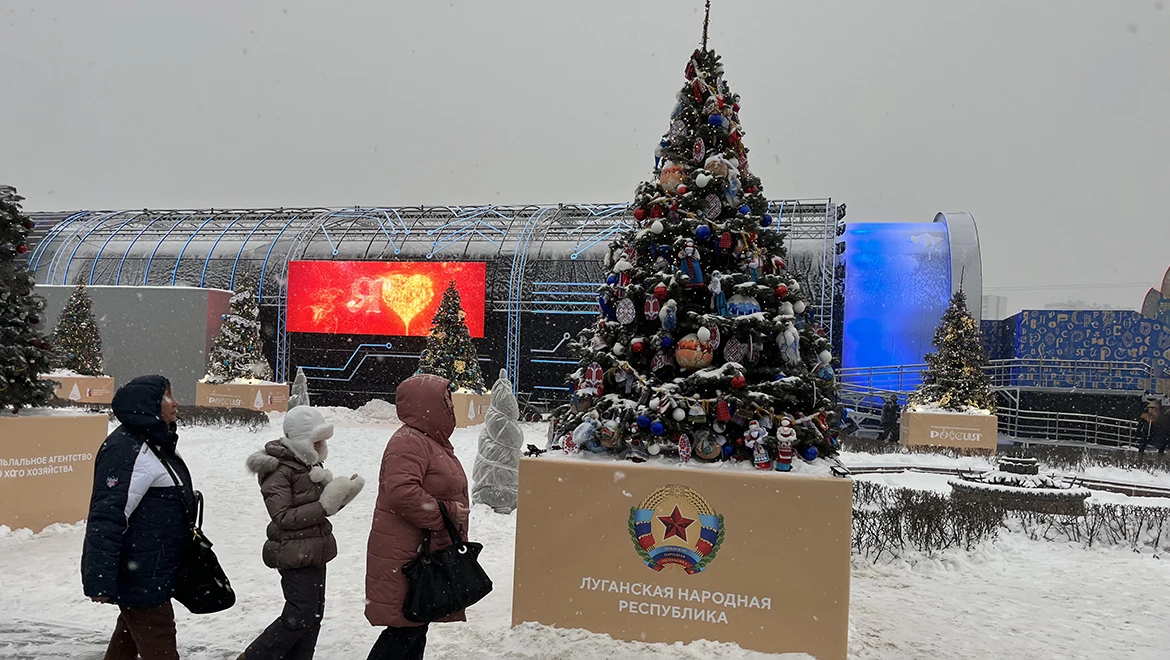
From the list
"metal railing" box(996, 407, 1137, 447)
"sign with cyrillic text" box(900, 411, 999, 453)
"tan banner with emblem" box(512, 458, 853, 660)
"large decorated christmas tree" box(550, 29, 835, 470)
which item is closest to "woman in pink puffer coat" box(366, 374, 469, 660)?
"tan banner with emblem" box(512, 458, 853, 660)

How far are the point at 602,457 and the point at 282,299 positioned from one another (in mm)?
28706

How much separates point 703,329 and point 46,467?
269 inches

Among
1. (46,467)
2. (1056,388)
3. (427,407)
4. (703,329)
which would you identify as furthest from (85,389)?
(1056,388)

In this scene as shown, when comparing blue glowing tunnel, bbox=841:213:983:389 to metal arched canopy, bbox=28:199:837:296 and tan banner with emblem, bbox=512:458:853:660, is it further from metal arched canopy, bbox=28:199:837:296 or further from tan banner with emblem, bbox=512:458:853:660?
tan banner with emblem, bbox=512:458:853:660

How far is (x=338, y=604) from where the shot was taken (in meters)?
6.73

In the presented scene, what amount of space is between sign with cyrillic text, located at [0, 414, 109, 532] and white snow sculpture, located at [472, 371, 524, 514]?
4387 millimetres

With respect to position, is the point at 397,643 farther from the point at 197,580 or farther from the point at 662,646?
the point at 662,646

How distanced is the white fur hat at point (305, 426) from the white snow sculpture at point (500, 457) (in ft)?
20.8

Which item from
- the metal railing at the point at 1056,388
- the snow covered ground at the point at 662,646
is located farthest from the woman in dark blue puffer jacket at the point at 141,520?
the metal railing at the point at 1056,388

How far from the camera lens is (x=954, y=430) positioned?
2139 cm

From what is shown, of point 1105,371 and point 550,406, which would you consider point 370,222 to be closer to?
point 550,406

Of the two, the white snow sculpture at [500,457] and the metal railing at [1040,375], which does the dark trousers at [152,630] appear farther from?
the metal railing at [1040,375]

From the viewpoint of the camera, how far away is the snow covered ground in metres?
5.64

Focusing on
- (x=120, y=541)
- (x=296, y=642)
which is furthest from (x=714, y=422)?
(x=120, y=541)
